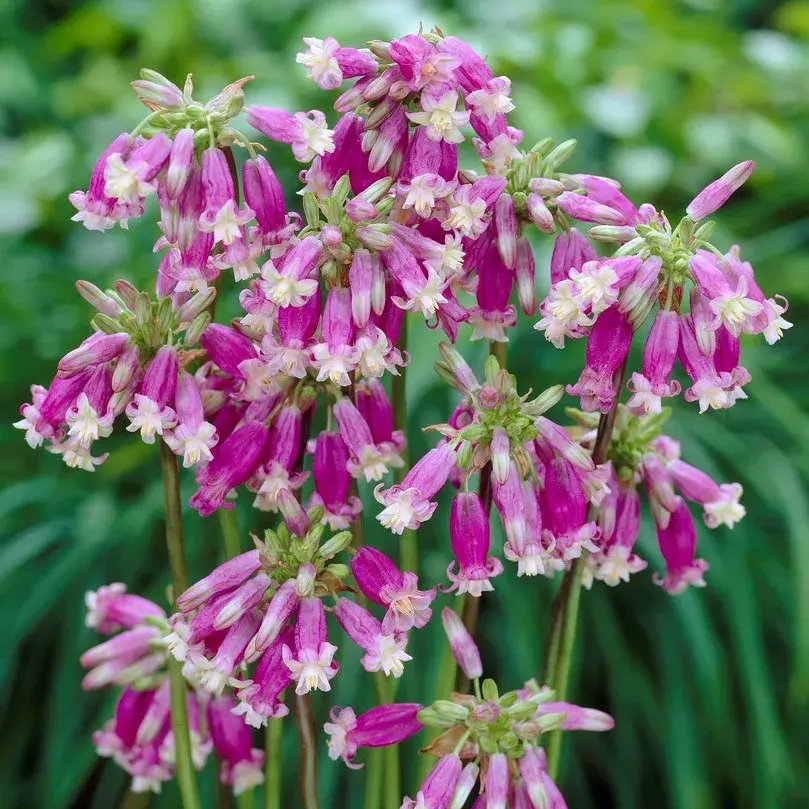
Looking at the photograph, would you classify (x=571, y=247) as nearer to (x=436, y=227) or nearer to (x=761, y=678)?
(x=436, y=227)

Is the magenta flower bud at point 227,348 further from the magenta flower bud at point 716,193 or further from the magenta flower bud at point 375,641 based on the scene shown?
the magenta flower bud at point 716,193

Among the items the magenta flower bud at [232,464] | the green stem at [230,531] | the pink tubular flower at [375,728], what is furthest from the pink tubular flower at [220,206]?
the pink tubular flower at [375,728]

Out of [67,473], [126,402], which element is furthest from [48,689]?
[126,402]

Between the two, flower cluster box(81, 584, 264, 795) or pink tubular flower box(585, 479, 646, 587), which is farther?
flower cluster box(81, 584, 264, 795)

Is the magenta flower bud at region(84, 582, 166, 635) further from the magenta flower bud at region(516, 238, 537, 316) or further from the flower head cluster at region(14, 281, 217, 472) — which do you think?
the magenta flower bud at region(516, 238, 537, 316)

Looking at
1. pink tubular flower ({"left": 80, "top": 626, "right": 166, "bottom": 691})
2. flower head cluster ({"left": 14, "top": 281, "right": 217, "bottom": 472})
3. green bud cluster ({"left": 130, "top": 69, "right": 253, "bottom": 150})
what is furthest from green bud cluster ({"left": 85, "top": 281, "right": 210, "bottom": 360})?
pink tubular flower ({"left": 80, "top": 626, "right": 166, "bottom": 691})
